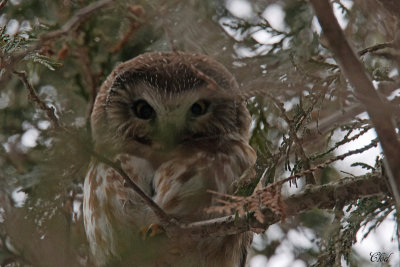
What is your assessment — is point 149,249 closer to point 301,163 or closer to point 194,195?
point 301,163

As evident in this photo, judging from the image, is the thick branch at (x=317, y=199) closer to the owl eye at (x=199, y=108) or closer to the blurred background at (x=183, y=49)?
the blurred background at (x=183, y=49)

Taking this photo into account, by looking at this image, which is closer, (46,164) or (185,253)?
(46,164)

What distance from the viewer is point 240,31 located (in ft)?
14.2

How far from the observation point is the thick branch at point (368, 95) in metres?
2.07

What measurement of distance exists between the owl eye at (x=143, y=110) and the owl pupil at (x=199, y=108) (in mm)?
281

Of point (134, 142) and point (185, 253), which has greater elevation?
point (134, 142)

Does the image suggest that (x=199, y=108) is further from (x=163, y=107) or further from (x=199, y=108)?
(x=163, y=107)

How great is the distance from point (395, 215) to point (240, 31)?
6.47 ft

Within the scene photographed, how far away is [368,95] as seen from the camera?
209 centimetres

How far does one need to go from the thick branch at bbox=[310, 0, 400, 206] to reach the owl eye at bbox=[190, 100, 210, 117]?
2151 mm

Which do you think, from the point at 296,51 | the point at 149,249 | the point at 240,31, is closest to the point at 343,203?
the point at 149,249

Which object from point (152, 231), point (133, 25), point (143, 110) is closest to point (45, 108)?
point (152, 231)

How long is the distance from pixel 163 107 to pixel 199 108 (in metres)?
0.31

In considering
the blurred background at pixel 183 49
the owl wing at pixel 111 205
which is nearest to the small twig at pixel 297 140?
the blurred background at pixel 183 49
